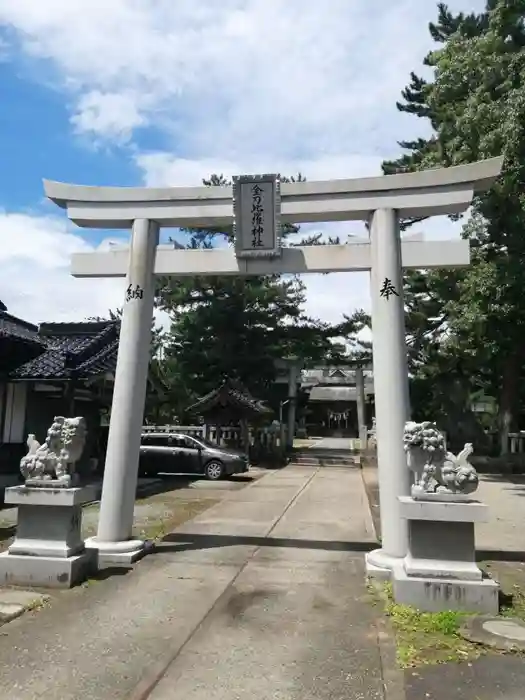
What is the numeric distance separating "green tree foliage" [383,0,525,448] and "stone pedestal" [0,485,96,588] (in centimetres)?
1244

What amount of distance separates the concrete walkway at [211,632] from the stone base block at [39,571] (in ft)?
0.74

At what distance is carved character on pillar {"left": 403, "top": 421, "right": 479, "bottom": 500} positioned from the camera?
5840mm

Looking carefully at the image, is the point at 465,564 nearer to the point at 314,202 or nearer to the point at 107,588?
the point at 107,588

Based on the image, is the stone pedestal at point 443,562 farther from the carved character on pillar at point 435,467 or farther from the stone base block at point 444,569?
the carved character on pillar at point 435,467

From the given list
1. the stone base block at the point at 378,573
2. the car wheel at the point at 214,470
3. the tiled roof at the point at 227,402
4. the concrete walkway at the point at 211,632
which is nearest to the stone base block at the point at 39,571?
the concrete walkway at the point at 211,632

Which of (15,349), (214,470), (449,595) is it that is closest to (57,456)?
(449,595)

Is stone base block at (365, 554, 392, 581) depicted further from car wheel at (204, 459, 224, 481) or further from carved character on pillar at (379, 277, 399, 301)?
car wheel at (204, 459, 224, 481)

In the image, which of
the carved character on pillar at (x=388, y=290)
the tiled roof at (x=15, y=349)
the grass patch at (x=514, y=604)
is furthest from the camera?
the tiled roof at (x=15, y=349)

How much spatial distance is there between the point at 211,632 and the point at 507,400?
20.7m

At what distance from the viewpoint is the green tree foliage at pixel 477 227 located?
575 inches

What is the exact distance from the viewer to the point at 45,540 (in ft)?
21.2

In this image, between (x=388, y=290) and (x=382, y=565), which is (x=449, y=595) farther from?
(x=388, y=290)

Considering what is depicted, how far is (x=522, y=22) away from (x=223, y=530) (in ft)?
49.4

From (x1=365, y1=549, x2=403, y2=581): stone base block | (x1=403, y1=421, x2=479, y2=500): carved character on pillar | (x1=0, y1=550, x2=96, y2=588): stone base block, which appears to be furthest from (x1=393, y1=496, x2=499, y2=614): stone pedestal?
(x1=0, y1=550, x2=96, y2=588): stone base block
